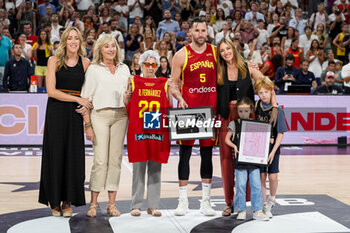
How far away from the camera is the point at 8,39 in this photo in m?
14.4

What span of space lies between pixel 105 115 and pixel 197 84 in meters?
1.10

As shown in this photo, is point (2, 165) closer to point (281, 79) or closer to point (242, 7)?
point (281, 79)

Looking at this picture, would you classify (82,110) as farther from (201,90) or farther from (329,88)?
(329,88)

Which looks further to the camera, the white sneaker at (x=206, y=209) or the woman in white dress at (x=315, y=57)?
the woman in white dress at (x=315, y=57)

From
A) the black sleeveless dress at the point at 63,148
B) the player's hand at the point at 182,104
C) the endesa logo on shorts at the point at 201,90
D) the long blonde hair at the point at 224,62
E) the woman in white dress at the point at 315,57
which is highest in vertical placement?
the woman in white dress at the point at 315,57

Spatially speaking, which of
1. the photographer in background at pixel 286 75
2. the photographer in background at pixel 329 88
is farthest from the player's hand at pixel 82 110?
the photographer in background at pixel 329 88

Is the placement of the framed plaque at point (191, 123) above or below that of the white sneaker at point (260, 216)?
above

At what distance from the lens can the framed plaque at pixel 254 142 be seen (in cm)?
617

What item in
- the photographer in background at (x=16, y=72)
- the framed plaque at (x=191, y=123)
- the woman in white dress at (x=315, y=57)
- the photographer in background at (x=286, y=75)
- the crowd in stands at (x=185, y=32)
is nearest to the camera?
the framed plaque at (x=191, y=123)

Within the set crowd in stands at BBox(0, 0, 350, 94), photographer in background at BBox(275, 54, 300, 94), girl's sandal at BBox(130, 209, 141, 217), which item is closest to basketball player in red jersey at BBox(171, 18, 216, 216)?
girl's sandal at BBox(130, 209, 141, 217)

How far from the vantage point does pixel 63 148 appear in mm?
6258

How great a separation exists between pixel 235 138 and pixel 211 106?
0.48 metres

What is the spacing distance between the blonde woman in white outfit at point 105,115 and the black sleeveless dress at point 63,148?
146 millimetres

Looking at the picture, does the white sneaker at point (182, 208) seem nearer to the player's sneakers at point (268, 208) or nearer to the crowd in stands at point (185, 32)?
the player's sneakers at point (268, 208)
